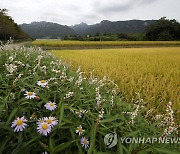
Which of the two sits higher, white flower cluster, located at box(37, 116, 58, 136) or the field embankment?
white flower cluster, located at box(37, 116, 58, 136)

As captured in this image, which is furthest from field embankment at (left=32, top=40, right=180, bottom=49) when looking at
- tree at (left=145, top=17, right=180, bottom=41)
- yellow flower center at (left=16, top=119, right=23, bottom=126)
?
yellow flower center at (left=16, top=119, right=23, bottom=126)

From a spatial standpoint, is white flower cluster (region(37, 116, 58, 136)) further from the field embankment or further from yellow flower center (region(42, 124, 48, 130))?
the field embankment

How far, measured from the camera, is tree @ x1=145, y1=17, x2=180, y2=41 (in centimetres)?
4816

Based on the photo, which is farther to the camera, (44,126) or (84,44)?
(84,44)

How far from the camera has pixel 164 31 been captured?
160ft

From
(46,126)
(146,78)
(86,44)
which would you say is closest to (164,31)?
(86,44)

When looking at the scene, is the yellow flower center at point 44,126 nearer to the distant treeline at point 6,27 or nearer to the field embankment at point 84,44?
the field embankment at point 84,44

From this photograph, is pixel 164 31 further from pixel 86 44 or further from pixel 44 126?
pixel 44 126

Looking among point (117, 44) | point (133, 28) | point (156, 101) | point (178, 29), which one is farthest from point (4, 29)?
point (133, 28)

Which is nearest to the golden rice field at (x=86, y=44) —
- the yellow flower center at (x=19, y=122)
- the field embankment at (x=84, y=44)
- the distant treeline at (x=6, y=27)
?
the field embankment at (x=84, y=44)

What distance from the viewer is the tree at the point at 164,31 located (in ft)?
158

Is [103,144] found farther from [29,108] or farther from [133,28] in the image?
[133,28]

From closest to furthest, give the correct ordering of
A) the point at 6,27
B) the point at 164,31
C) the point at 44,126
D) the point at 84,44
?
1. the point at 44,126
2. the point at 84,44
3. the point at 6,27
4. the point at 164,31

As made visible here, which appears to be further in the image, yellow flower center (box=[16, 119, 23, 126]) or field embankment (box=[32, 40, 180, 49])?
field embankment (box=[32, 40, 180, 49])
